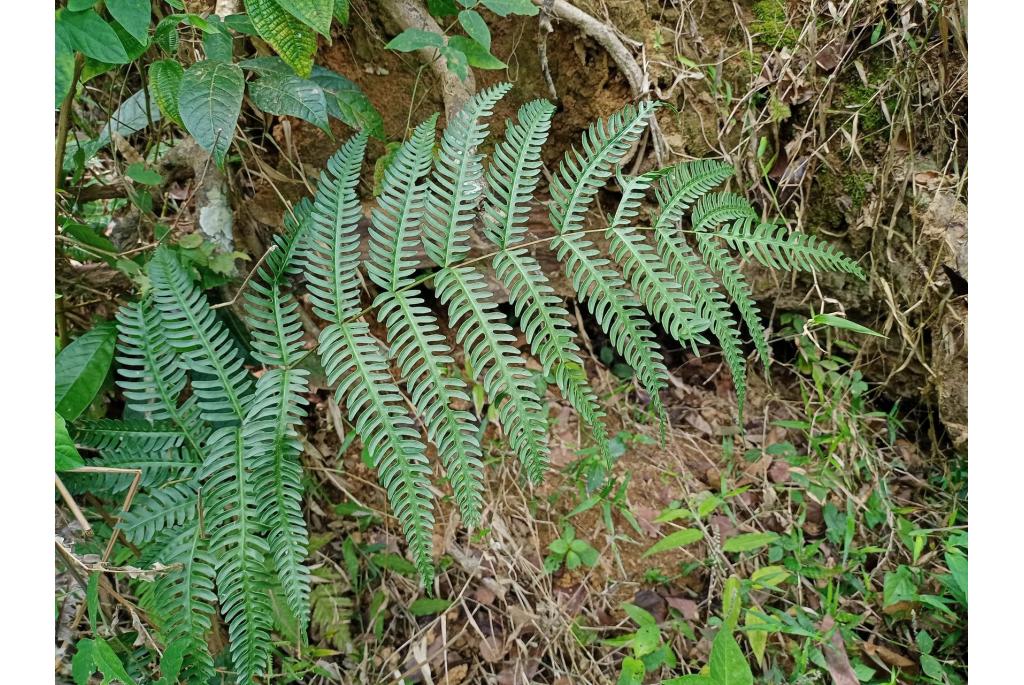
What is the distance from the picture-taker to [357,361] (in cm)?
151

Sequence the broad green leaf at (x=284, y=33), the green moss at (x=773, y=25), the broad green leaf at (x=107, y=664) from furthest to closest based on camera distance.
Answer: the green moss at (x=773, y=25)
the broad green leaf at (x=284, y=33)
the broad green leaf at (x=107, y=664)

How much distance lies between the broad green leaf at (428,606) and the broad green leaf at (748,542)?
0.77m

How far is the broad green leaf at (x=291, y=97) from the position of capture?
1.60 meters

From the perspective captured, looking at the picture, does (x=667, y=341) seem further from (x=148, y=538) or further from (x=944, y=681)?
(x=148, y=538)

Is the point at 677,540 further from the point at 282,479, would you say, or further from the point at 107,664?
the point at 107,664

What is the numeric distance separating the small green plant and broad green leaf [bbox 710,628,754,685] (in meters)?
0.57

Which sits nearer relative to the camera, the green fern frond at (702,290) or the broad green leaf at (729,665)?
the broad green leaf at (729,665)

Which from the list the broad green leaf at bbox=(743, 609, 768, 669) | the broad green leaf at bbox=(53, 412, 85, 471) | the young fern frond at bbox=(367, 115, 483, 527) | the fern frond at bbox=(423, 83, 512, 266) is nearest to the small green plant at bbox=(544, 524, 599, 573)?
the broad green leaf at bbox=(743, 609, 768, 669)

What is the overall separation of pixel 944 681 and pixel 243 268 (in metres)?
2.11

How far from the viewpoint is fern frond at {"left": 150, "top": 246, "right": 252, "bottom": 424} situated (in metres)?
1.61

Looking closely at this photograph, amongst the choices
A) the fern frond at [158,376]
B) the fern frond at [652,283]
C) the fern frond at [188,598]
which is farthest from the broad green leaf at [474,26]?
the fern frond at [188,598]

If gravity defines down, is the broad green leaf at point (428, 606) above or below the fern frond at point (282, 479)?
below

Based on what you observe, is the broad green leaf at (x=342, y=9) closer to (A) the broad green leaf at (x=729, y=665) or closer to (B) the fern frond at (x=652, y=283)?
(B) the fern frond at (x=652, y=283)

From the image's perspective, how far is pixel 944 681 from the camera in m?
1.72
